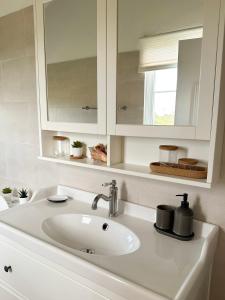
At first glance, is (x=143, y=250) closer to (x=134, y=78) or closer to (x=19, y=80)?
(x=134, y=78)

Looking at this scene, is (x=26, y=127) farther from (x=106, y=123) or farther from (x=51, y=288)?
(x=51, y=288)

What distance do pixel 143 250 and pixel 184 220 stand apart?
221mm

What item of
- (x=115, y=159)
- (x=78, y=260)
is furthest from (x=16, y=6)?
(x=78, y=260)

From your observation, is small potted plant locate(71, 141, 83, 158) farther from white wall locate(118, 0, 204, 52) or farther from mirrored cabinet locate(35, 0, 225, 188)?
white wall locate(118, 0, 204, 52)

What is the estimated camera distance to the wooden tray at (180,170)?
0.95 meters

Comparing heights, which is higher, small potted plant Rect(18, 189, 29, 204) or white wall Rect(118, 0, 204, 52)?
white wall Rect(118, 0, 204, 52)

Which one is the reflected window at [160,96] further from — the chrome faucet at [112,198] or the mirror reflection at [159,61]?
the chrome faucet at [112,198]

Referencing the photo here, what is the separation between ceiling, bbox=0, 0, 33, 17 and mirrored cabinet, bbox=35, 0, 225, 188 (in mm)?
345

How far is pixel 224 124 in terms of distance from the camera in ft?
3.15

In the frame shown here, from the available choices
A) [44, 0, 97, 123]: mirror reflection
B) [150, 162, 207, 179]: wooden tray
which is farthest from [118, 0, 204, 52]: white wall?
[150, 162, 207, 179]: wooden tray

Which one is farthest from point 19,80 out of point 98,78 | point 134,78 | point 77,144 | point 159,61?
point 159,61

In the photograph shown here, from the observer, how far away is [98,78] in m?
1.13

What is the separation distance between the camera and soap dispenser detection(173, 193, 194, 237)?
98 cm

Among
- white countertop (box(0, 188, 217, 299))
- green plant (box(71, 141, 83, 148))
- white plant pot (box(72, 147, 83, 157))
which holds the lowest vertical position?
white countertop (box(0, 188, 217, 299))
